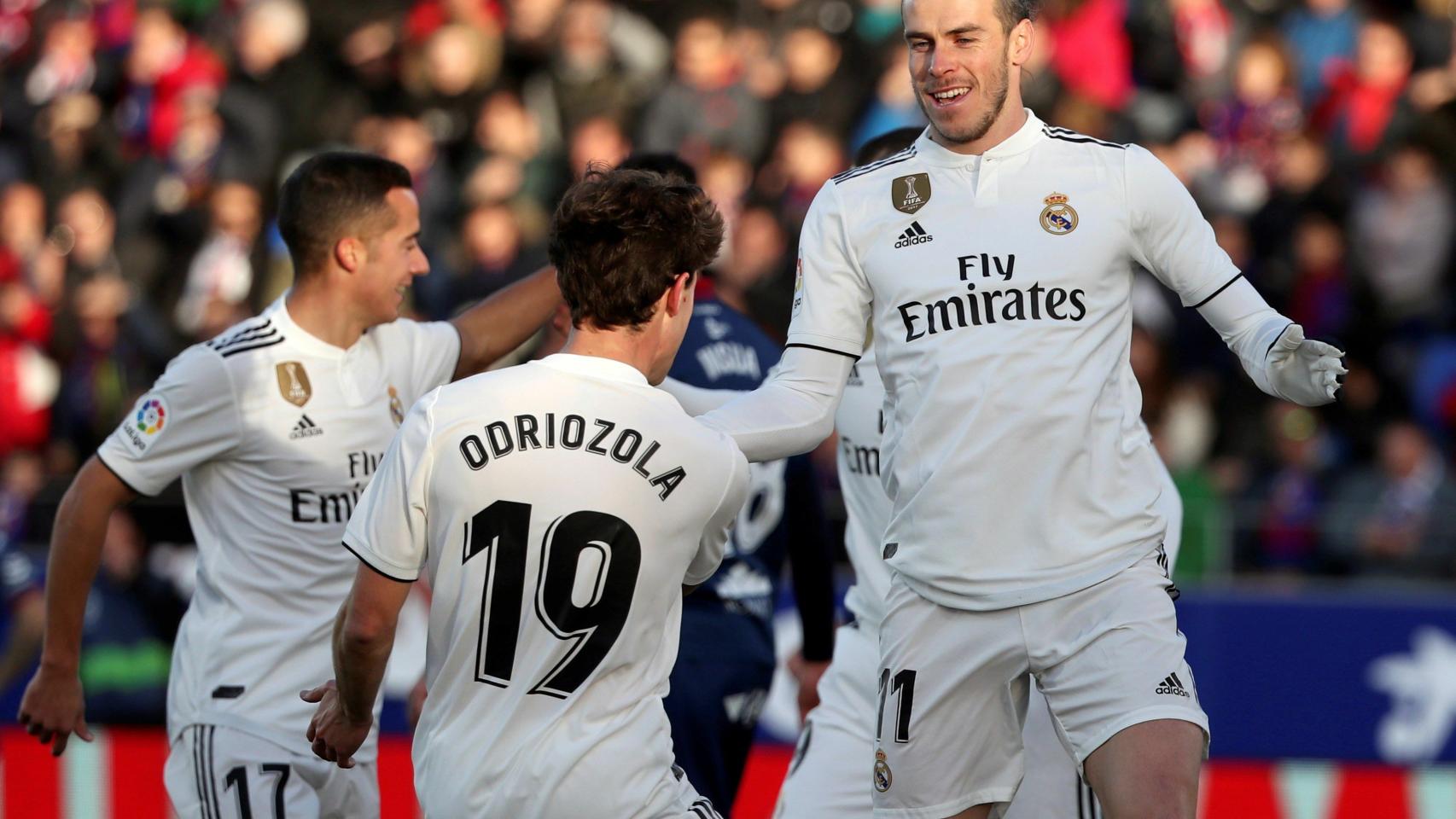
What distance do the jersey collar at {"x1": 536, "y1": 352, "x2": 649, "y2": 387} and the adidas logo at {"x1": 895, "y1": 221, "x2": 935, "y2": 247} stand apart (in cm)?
106

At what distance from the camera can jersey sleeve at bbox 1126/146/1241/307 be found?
190 inches

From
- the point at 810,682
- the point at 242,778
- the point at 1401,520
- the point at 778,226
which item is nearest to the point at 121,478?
the point at 242,778

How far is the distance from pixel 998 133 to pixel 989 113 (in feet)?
0.29

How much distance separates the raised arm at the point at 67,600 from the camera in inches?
211

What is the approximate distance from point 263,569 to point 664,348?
184cm

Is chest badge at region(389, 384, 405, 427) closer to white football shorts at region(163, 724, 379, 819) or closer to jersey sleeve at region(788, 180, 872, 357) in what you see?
white football shorts at region(163, 724, 379, 819)

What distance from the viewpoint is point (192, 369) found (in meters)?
5.45

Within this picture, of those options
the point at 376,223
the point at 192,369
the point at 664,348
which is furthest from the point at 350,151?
the point at 664,348

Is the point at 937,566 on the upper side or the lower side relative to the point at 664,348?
lower

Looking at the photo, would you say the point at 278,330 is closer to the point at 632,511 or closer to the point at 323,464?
the point at 323,464

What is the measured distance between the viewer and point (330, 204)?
5.66 metres

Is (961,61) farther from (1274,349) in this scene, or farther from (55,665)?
(55,665)

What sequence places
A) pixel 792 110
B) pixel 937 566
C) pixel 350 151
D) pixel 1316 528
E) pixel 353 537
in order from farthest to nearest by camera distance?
1. pixel 792 110
2. pixel 1316 528
3. pixel 350 151
4. pixel 937 566
5. pixel 353 537

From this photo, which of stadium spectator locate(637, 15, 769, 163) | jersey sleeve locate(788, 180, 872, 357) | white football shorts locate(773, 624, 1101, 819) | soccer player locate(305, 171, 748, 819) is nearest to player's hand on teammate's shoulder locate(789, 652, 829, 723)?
white football shorts locate(773, 624, 1101, 819)
